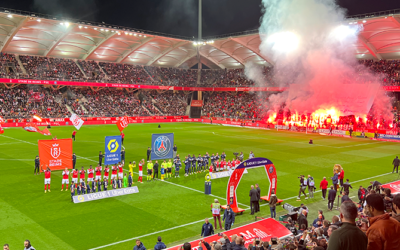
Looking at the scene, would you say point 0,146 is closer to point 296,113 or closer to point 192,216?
point 192,216

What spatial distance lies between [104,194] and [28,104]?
158 ft

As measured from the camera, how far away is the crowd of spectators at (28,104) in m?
54.9

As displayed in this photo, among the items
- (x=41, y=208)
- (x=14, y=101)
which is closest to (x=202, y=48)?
(x=14, y=101)

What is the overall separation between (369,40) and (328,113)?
45.0 feet

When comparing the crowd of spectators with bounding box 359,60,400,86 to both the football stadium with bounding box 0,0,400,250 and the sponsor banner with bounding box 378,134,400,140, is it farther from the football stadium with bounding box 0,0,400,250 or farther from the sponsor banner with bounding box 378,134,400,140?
the sponsor banner with bounding box 378,134,400,140

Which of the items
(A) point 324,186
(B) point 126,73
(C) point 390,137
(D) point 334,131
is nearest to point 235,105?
(B) point 126,73

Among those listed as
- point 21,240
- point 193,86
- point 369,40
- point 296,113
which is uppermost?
point 369,40

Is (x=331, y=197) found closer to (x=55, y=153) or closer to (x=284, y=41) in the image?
(x=55, y=153)

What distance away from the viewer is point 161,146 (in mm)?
23062

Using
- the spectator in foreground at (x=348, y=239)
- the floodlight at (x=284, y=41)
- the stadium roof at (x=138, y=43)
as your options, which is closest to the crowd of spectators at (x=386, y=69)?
the stadium roof at (x=138, y=43)

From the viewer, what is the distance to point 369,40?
175ft

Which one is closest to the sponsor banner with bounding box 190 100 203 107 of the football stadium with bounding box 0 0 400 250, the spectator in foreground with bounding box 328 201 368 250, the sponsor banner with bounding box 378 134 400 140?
the football stadium with bounding box 0 0 400 250

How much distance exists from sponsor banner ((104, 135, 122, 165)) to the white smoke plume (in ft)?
121

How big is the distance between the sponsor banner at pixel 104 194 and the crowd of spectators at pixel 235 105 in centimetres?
5133
